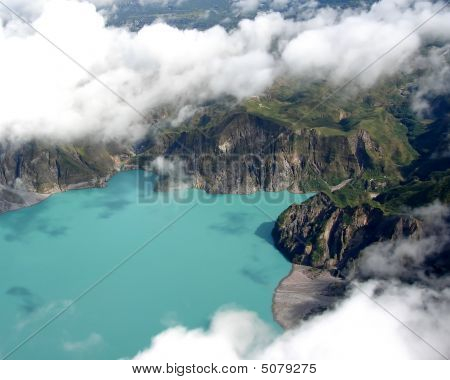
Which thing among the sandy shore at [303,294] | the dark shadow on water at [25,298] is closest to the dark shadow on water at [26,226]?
the dark shadow on water at [25,298]

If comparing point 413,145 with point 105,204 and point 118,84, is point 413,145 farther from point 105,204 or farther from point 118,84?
point 118,84

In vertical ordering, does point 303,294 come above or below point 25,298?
above

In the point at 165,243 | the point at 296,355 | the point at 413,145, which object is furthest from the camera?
the point at 413,145

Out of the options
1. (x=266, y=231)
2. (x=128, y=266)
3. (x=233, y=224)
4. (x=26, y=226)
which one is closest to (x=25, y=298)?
(x=128, y=266)

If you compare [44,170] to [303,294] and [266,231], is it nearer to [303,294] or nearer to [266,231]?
[266,231]

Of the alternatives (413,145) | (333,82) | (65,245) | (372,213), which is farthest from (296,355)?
(333,82)

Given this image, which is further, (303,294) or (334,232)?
(334,232)

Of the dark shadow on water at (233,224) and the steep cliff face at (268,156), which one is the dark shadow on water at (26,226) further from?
the steep cliff face at (268,156)

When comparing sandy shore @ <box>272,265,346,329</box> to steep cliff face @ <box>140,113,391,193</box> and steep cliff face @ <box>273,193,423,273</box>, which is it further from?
steep cliff face @ <box>140,113,391,193</box>

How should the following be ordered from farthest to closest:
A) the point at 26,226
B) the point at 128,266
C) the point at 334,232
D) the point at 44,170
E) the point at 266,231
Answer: the point at 44,170, the point at 26,226, the point at 266,231, the point at 334,232, the point at 128,266
